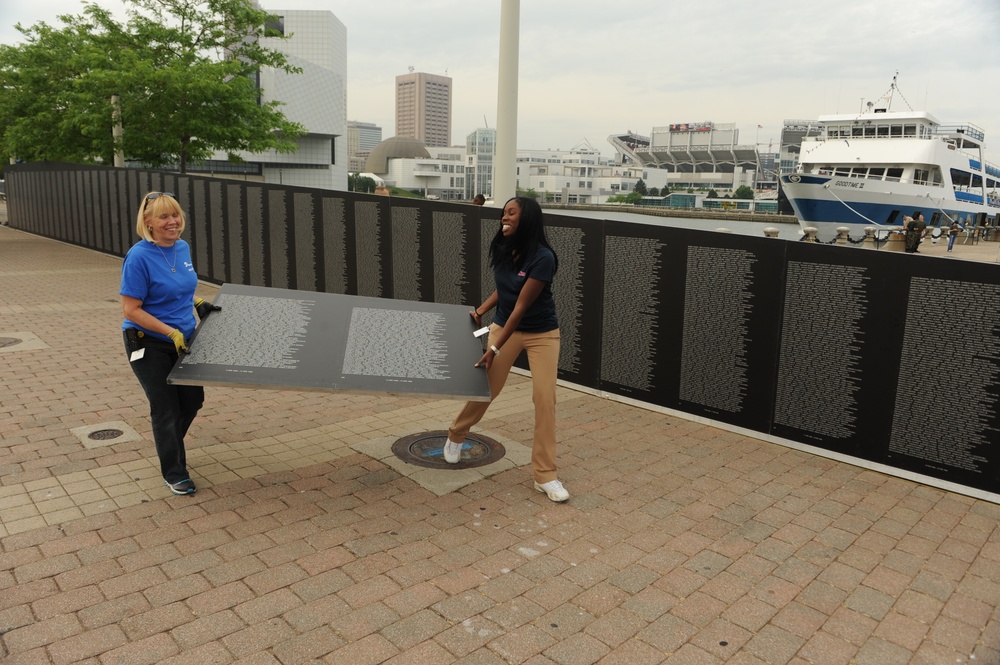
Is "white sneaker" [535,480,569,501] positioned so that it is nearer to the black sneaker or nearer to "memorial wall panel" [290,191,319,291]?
the black sneaker

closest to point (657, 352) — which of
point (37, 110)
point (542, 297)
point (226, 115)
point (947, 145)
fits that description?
point (542, 297)

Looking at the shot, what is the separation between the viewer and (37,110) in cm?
2512

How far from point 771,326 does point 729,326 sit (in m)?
0.35

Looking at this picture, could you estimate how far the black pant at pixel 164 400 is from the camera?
4.30m

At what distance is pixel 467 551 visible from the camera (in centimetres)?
396

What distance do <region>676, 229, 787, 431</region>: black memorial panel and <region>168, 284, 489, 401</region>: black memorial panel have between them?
2.04 meters

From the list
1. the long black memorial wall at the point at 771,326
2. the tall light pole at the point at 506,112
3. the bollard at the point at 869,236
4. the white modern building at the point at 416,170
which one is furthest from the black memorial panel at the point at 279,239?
the white modern building at the point at 416,170

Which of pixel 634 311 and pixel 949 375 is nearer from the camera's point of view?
pixel 949 375

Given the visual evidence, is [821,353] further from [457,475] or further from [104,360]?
[104,360]

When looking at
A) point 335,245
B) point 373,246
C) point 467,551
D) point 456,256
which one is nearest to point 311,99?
point 335,245

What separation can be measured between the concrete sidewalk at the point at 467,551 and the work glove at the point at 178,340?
926 mm

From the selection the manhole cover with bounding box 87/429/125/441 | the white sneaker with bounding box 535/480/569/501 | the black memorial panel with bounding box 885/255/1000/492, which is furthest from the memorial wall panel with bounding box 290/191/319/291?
the black memorial panel with bounding box 885/255/1000/492

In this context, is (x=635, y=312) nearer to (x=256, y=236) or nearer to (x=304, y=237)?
(x=304, y=237)

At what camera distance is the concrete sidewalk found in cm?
317
